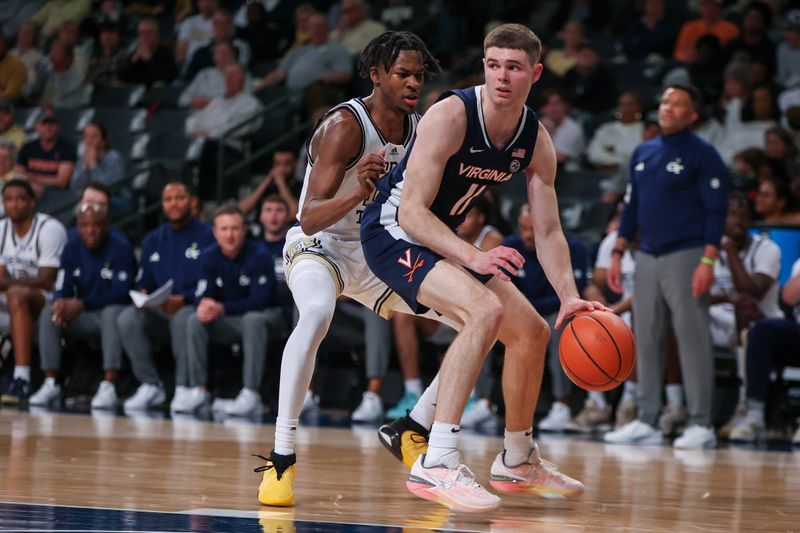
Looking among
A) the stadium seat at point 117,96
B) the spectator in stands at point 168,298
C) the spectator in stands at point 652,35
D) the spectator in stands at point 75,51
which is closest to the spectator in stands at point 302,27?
the stadium seat at point 117,96

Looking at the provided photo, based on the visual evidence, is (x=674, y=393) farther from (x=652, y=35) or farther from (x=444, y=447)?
(x=652, y=35)

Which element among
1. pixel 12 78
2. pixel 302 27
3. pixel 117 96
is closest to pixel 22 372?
pixel 117 96

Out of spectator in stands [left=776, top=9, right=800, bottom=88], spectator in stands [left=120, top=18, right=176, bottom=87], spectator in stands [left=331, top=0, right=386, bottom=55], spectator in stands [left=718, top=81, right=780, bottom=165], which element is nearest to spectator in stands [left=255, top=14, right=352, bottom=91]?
spectator in stands [left=331, top=0, right=386, bottom=55]

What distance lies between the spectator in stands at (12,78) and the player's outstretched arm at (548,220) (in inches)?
415

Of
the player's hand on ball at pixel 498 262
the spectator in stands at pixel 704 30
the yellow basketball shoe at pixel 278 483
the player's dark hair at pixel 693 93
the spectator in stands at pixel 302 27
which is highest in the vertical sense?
the spectator in stands at pixel 302 27

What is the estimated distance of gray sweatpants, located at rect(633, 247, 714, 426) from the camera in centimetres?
761

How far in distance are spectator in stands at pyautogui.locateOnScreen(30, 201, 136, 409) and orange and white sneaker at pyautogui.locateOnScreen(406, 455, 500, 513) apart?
5.75m

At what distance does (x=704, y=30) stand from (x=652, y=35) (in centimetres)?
55

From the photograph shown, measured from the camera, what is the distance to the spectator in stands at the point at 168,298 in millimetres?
9344

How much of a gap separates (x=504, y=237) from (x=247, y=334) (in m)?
1.94

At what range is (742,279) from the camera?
8.31 meters

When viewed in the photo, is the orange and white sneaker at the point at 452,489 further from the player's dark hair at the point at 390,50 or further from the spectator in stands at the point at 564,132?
the spectator in stands at the point at 564,132

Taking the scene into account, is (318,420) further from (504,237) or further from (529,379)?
(529,379)

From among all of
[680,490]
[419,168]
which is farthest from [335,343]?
[419,168]
